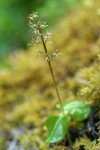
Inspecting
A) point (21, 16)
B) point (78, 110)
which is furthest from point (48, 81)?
point (21, 16)

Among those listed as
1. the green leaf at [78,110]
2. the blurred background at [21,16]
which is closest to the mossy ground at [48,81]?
the green leaf at [78,110]

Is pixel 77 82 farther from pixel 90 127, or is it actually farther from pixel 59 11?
pixel 59 11

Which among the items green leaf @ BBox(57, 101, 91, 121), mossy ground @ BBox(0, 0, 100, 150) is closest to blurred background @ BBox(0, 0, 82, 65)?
mossy ground @ BBox(0, 0, 100, 150)

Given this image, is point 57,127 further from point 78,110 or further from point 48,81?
point 48,81

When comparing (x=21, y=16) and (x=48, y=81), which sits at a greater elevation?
(x=21, y=16)

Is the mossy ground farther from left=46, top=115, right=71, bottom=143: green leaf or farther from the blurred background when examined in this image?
the blurred background

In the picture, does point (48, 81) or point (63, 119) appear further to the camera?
point (48, 81)

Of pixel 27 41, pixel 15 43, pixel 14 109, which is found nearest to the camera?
pixel 14 109

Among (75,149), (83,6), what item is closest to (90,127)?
(75,149)
